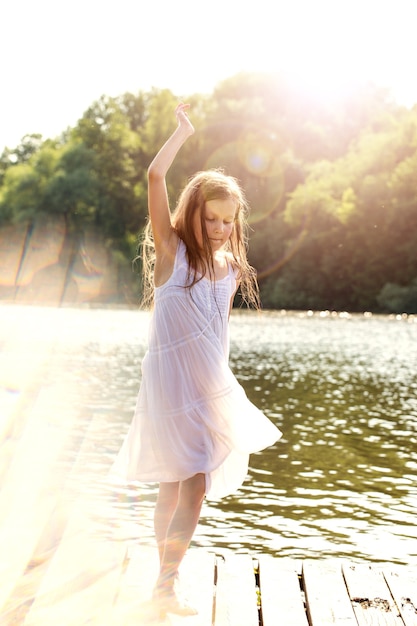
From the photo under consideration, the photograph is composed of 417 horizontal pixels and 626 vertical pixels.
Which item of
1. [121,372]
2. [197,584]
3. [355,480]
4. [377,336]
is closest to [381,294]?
[377,336]

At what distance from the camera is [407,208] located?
1980 inches

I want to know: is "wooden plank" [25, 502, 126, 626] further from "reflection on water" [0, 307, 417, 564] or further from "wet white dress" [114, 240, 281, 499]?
"reflection on water" [0, 307, 417, 564]

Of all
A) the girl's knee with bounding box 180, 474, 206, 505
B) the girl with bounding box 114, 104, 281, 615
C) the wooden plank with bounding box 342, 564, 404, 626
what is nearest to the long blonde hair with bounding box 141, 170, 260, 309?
the girl with bounding box 114, 104, 281, 615

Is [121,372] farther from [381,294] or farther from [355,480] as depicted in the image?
[381,294]

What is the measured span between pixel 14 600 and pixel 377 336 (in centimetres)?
2842

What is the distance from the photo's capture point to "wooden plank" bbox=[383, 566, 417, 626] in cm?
398

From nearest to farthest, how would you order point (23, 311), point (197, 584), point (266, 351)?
1. point (197, 584)
2. point (266, 351)
3. point (23, 311)

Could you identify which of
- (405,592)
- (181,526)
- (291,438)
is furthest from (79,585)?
(291,438)

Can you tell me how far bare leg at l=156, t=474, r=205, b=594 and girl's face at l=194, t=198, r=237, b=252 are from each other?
948 mm

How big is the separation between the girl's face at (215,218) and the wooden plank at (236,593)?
146 centimetres

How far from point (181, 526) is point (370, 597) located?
3.25 feet

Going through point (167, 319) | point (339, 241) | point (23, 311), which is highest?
point (339, 241)

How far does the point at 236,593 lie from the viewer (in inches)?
166

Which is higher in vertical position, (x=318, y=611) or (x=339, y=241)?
(x=339, y=241)
